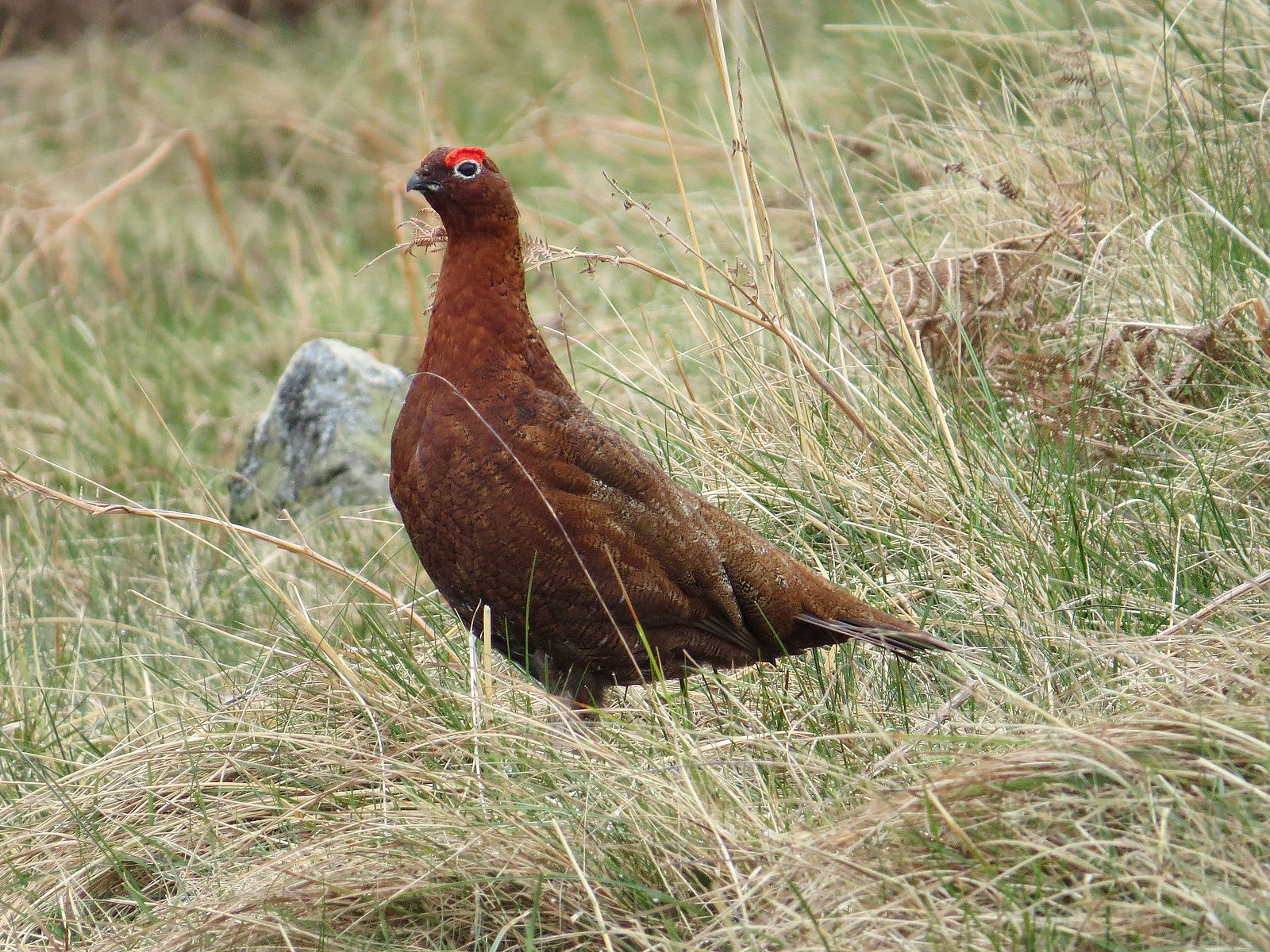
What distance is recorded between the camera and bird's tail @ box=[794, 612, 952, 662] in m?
2.79

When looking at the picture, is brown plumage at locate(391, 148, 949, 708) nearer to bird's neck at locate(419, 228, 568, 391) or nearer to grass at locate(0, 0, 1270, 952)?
bird's neck at locate(419, 228, 568, 391)

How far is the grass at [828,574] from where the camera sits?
2.13m

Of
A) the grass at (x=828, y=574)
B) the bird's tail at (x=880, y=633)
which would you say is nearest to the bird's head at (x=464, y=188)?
the grass at (x=828, y=574)

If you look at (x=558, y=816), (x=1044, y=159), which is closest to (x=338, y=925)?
(x=558, y=816)

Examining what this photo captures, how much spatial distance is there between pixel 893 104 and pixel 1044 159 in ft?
5.63

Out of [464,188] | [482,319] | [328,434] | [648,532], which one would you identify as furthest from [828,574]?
[328,434]

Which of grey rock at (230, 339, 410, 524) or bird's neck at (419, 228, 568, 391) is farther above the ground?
bird's neck at (419, 228, 568, 391)

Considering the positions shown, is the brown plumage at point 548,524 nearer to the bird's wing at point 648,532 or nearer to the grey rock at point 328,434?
the bird's wing at point 648,532

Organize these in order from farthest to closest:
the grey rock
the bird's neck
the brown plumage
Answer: the grey rock < the bird's neck < the brown plumage

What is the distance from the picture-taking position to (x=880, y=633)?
2826mm

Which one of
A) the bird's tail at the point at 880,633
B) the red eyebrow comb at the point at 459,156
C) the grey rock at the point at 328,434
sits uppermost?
the red eyebrow comb at the point at 459,156

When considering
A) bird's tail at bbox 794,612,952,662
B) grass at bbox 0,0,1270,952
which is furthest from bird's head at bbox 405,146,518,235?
bird's tail at bbox 794,612,952,662

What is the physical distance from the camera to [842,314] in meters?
4.38

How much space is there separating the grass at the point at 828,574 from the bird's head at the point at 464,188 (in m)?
0.16
